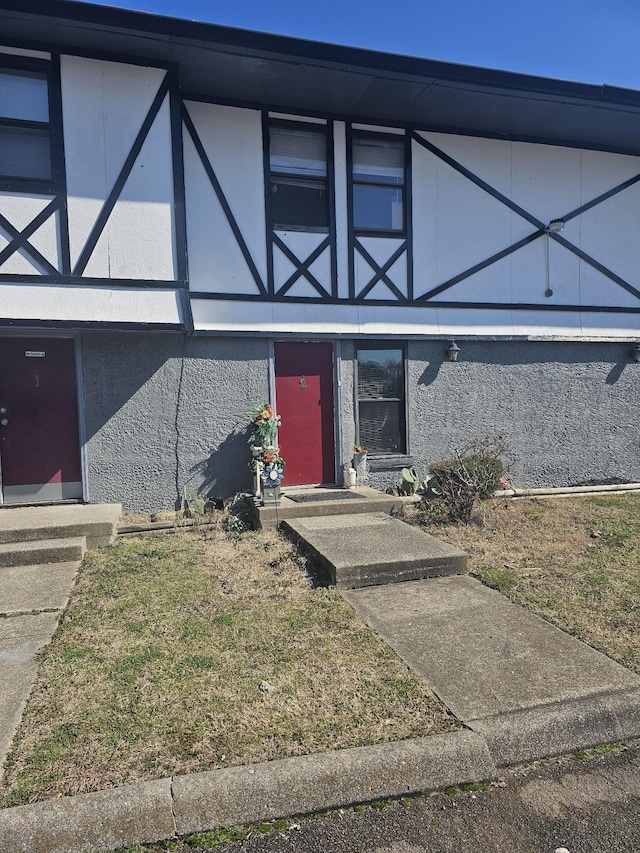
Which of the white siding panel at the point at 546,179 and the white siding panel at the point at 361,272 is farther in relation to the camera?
the white siding panel at the point at 546,179

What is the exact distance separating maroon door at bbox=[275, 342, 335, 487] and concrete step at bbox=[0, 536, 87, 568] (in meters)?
3.22

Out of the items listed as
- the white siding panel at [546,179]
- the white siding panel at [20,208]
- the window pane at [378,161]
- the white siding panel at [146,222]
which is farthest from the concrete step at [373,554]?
the white siding panel at [546,179]

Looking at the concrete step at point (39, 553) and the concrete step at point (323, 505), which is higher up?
the concrete step at point (323, 505)

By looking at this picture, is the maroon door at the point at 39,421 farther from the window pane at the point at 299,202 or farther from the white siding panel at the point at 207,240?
the window pane at the point at 299,202

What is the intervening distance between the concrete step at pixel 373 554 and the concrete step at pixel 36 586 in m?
2.18

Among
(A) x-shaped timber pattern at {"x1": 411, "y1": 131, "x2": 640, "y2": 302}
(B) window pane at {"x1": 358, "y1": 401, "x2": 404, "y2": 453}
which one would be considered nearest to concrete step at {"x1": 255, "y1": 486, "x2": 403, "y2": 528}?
(B) window pane at {"x1": 358, "y1": 401, "x2": 404, "y2": 453}

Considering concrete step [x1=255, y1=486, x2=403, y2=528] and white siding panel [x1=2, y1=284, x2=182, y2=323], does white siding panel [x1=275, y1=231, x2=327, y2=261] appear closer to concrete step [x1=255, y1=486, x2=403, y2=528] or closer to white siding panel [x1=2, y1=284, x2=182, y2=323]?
white siding panel [x1=2, y1=284, x2=182, y2=323]

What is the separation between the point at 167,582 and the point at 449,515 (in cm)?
354

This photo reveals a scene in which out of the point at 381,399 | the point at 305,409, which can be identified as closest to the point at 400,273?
the point at 381,399

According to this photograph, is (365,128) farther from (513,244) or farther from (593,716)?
(593,716)

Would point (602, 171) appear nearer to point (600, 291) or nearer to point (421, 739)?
point (600, 291)

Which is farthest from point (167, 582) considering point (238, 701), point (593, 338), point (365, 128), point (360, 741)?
point (593, 338)

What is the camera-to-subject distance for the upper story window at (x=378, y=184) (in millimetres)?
8273

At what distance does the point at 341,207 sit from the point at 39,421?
5.13m
